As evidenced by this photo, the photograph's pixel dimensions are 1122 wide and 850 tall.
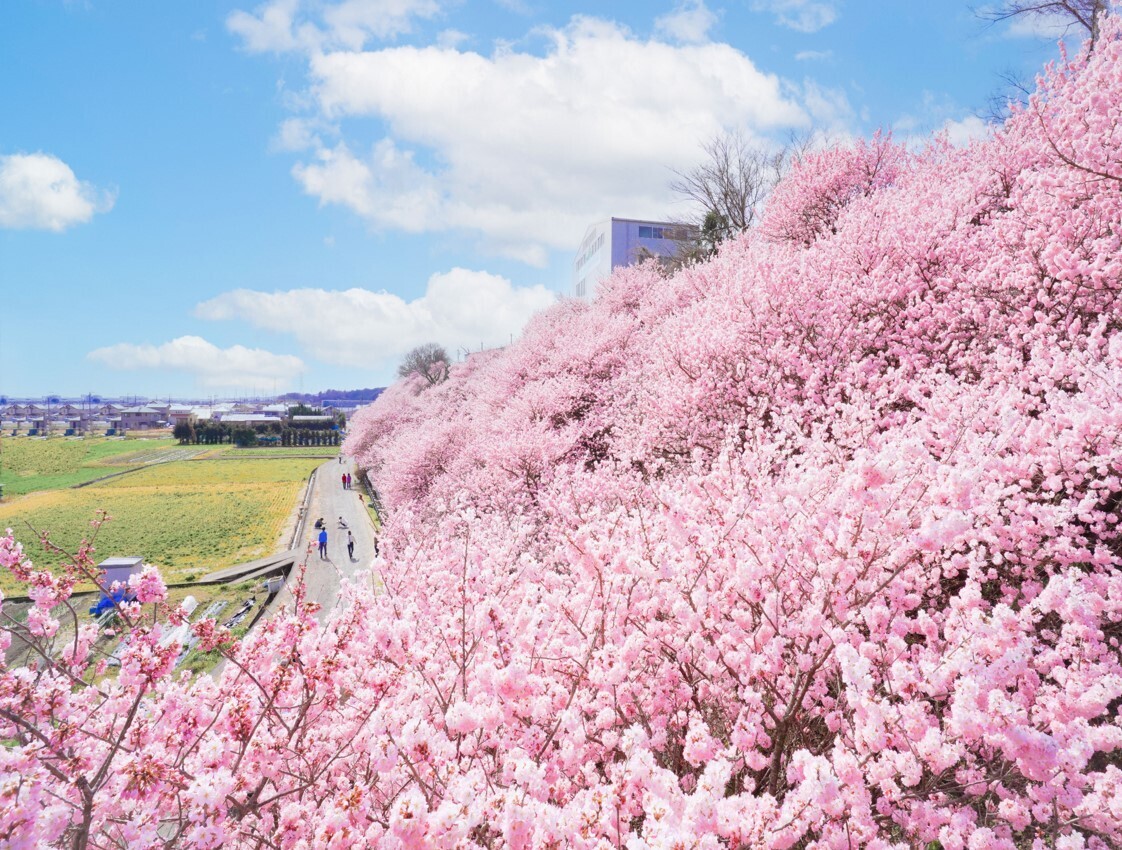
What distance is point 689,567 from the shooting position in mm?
5043

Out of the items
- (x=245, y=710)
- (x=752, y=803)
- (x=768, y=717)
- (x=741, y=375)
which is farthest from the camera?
(x=741, y=375)

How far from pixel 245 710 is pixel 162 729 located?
0.88m

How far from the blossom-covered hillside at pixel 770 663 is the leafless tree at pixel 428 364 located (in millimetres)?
48690

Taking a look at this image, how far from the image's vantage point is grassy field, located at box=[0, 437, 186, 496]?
83.0 m

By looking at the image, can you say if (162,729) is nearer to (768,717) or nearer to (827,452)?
(768,717)

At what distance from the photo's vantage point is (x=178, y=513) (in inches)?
2329

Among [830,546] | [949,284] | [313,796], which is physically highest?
[949,284]

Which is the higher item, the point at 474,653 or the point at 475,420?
the point at 475,420

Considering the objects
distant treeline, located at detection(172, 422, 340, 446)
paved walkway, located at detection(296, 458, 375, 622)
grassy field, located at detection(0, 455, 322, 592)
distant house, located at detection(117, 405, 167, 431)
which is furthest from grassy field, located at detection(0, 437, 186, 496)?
paved walkway, located at detection(296, 458, 375, 622)

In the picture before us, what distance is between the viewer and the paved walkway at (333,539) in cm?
2892

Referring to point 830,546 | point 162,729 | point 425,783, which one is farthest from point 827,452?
point 162,729

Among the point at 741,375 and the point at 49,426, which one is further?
the point at 49,426

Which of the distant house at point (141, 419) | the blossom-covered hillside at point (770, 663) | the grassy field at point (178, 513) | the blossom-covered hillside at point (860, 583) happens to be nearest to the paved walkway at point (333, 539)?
the grassy field at point (178, 513)

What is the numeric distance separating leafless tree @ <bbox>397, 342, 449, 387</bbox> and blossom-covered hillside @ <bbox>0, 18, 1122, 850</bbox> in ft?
160
